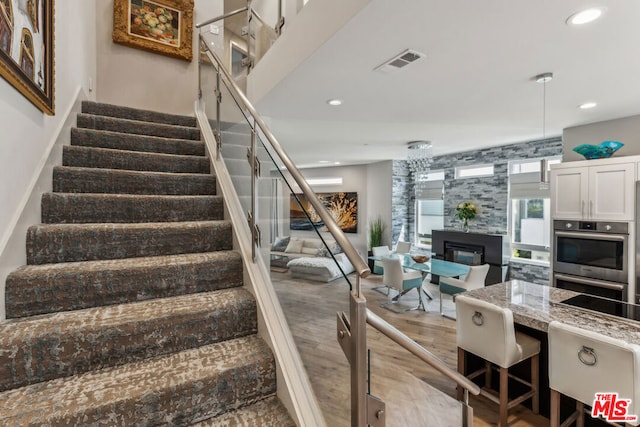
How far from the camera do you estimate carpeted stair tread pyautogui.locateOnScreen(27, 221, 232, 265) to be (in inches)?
57.9

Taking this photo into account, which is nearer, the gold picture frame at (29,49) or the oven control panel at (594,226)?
the gold picture frame at (29,49)

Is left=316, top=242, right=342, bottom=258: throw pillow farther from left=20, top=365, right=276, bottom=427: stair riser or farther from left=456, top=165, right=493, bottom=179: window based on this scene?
left=456, top=165, right=493, bottom=179: window

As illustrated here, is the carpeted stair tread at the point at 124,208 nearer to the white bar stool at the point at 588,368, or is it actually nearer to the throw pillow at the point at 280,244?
the throw pillow at the point at 280,244

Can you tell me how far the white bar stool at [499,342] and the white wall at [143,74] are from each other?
4521 mm

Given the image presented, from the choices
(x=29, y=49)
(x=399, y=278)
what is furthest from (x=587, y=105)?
(x=29, y=49)

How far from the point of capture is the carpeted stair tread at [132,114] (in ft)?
9.18

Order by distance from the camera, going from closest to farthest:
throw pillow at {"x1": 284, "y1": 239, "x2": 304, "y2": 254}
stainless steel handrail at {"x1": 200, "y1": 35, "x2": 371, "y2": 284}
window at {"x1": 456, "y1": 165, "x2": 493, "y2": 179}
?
stainless steel handrail at {"x1": 200, "y1": 35, "x2": 371, "y2": 284}
throw pillow at {"x1": 284, "y1": 239, "x2": 304, "y2": 254}
window at {"x1": 456, "y1": 165, "x2": 493, "y2": 179}

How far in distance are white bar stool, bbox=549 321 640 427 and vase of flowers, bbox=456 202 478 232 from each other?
4416 millimetres

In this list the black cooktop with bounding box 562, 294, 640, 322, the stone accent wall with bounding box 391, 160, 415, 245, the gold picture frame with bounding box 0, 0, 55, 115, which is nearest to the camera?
the gold picture frame with bounding box 0, 0, 55, 115

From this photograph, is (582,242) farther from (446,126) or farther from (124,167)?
(124,167)

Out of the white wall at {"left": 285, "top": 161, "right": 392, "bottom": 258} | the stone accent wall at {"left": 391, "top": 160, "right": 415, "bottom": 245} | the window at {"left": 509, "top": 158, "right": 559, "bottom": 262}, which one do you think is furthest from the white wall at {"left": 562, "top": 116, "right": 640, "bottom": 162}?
the white wall at {"left": 285, "top": 161, "right": 392, "bottom": 258}

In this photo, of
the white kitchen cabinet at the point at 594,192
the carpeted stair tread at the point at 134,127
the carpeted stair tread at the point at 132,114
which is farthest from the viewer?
the white kitchen cabinet at the point at 594,192

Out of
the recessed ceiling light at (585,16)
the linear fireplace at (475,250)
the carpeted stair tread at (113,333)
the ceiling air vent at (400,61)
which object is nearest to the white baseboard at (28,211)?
the carpeted stair tread at (113,333)

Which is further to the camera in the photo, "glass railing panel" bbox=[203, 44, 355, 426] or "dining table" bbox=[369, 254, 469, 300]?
"dining table" bbox=[369, 254, 469, 300]
